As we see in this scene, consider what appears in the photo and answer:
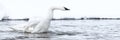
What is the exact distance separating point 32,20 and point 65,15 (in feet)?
21.9

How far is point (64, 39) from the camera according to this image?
1028 centimetres

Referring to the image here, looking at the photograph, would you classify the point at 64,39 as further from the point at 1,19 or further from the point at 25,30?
the point at 1,19

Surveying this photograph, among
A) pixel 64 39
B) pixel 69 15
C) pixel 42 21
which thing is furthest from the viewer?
pixel 69 15

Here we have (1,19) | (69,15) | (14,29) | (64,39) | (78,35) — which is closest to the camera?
(64,39)

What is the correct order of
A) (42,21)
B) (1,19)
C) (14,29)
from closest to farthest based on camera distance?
(42,21) < (14,29) < (1,19)

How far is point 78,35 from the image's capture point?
11359mm

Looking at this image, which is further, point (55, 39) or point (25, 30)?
point (25, 30)

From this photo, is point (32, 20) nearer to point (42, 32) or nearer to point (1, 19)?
point (42, 32)

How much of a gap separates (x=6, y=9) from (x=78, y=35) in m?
8.22

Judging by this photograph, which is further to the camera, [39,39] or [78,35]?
[78,35]

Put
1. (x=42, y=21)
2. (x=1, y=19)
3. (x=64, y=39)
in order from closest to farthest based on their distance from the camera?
(x=64, y=39)
(x=42, y=21)
(x=1, y=19)

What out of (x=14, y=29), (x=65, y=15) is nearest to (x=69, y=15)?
(x=65, y=15)

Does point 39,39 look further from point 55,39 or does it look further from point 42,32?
point 42,32

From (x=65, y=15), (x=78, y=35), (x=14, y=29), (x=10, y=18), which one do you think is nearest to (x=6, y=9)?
(x=10, y=18)
